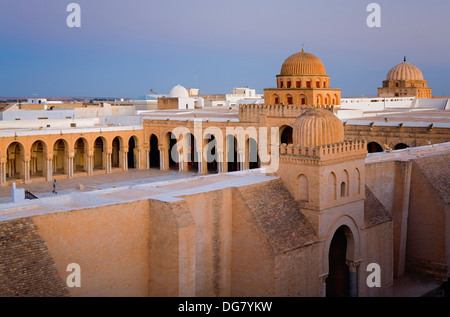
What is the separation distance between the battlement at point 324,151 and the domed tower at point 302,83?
18.1m

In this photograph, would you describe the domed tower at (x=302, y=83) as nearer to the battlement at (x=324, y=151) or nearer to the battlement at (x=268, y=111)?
the battlement at (x=268, y=111)

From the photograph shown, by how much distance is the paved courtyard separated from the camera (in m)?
26.0

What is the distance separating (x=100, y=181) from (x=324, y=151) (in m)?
17.5

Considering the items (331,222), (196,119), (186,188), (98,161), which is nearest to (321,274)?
(331,222)

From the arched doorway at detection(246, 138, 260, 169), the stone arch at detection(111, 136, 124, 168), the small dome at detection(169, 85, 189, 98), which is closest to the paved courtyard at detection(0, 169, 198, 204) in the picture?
the stone arch at detection(111, 136, 124, 168)

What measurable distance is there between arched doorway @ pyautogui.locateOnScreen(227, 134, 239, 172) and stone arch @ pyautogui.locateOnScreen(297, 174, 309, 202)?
57.3 ft

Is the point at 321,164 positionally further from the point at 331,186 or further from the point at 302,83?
the point at 302,83

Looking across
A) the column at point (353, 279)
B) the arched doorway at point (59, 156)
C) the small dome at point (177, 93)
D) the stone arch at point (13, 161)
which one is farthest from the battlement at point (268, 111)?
the small dome at point (177, 93)

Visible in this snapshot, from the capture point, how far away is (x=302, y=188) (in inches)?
590

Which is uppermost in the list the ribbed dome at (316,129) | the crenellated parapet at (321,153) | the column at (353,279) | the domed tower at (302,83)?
the domed tower at (302,83)

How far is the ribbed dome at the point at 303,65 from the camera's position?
3428cm

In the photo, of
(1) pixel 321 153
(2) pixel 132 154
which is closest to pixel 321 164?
(1) pixel 321 153

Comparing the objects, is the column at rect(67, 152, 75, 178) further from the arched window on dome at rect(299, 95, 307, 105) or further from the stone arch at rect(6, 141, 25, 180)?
the arched window on dome at rect(299, 95, 307, 105)

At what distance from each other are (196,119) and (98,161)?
24.1 ft
